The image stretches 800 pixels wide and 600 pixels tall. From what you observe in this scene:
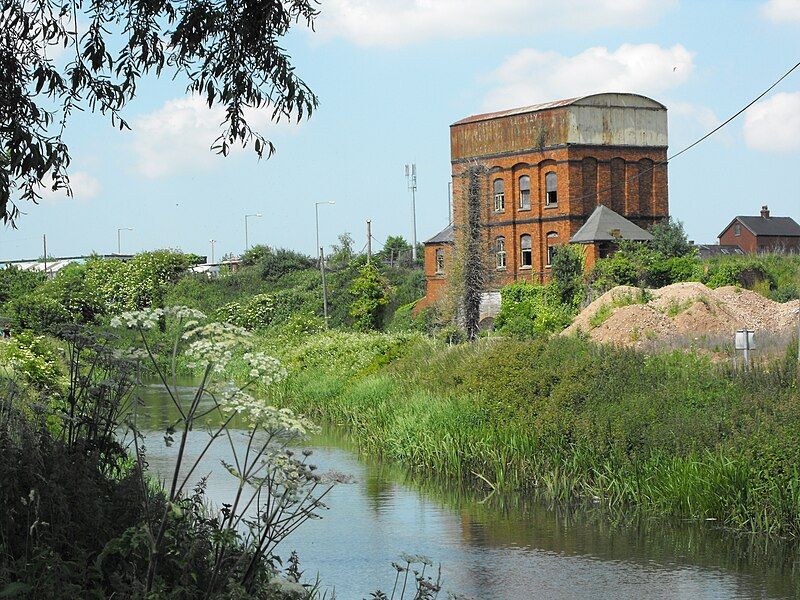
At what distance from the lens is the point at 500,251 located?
54.2 metres

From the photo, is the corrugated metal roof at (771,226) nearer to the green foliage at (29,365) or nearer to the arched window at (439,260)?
the arched window at (439,260)

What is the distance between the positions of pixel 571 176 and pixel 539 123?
328 cm

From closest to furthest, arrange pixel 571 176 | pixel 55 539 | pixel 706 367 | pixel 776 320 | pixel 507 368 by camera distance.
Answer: pixel 55 539 < pixel 706 367 < pixel 507 368 < pixel 776 320 < pixel 571 176

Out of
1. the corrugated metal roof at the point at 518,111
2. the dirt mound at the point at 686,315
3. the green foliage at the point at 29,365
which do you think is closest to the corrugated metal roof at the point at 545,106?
the corrugated metal roof at the point at 518,111

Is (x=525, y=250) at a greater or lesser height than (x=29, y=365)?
greater

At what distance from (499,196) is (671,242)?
39.3 ft

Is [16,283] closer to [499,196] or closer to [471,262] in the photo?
[499,196]

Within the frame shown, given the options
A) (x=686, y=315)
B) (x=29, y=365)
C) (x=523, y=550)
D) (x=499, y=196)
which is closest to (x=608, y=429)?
(x=523, y=550)

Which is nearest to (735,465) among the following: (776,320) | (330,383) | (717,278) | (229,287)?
(330,383)

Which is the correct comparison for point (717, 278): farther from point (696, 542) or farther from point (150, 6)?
point (150, 6)

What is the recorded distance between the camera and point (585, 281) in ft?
152

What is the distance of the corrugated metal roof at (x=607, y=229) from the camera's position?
47.4m

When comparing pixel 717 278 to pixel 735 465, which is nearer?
pixel 735 465

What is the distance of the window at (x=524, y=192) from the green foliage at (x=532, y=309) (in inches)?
167
